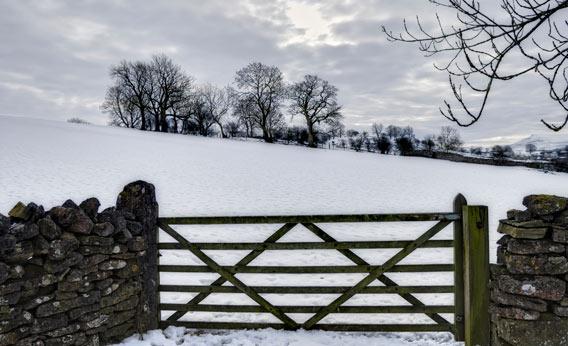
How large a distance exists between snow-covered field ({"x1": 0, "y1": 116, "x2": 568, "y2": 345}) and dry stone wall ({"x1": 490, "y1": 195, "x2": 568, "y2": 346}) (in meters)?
1.04

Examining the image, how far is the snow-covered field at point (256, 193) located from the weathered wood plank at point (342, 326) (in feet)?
0.37

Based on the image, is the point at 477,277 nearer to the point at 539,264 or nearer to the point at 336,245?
the point at 539,264

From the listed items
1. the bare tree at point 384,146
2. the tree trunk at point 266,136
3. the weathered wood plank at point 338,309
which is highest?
the tree trunk at point 266,136

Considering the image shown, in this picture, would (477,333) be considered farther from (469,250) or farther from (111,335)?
(111,335)

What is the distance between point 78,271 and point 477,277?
422cm

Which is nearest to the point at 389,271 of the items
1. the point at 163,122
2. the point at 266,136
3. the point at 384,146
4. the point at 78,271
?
the point at 78,271

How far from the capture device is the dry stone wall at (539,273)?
408cm

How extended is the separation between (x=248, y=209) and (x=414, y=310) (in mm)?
12193

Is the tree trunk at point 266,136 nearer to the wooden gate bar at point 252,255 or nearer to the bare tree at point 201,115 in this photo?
the bare tree at point 201,115

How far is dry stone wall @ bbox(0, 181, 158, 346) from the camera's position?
4.01 metres

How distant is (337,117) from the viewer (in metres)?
63.5

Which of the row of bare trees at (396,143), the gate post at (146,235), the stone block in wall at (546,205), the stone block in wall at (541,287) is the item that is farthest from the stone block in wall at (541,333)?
the row of bare trees at (396,143)

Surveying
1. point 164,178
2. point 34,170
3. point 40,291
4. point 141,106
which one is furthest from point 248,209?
point 141,106

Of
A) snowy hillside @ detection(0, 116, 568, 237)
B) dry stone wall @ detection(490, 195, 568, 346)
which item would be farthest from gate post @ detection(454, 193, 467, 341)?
snowy hillside @ detection(0, 116, 568, 237)
